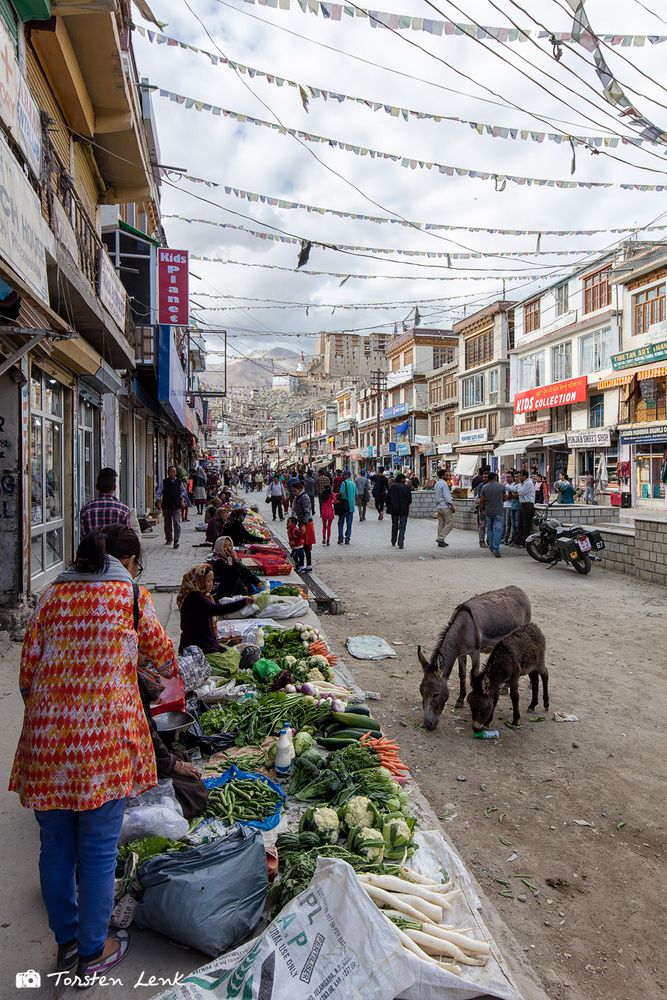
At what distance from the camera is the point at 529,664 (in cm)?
524

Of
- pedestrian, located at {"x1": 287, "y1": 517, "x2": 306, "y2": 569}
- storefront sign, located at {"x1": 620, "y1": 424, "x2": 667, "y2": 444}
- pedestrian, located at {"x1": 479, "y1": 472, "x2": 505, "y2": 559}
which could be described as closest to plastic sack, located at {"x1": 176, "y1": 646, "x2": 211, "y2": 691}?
pedestrian, located at {"x1": 287, "y1": 517, "x2": 306, "y2": 569}

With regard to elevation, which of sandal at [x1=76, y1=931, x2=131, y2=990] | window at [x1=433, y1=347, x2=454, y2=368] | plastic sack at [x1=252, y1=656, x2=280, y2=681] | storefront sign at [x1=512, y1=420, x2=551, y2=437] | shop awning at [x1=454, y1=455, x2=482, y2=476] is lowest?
sandal at [x1=76, y1=931, x2=131, y2=990]

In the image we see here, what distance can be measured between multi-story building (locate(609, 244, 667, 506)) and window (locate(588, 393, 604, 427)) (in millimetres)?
1788

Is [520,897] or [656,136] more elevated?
[656,136]

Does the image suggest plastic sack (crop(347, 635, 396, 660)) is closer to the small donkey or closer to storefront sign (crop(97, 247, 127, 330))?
the small donkey

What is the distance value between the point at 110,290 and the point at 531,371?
1268 inches

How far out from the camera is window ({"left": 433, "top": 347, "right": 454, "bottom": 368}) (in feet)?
175

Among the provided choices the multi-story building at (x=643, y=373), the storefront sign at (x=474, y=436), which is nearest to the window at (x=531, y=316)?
the multi-story building at (x=643, y=373)

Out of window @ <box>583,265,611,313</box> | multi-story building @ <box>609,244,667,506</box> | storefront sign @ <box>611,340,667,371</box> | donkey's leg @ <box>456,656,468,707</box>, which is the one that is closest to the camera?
donkey's leg @ <box>456,656,468,707</box>

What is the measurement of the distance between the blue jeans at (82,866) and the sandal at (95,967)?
3 centimetres

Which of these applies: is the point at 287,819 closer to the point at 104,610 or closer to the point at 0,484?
the point at 104,610

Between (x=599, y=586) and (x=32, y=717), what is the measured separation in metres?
11.0

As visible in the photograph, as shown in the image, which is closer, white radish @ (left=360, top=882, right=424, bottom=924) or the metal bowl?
white radish @ (left=360, top=882, right=424, bottom=924)

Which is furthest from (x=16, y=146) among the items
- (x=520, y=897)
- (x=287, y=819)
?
(x=520, y=897)
